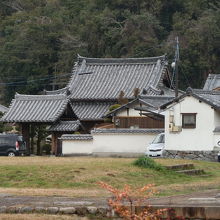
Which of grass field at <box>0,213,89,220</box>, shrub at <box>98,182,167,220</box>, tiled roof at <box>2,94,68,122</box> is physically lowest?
grass field at <box>0,213,89,220</box>

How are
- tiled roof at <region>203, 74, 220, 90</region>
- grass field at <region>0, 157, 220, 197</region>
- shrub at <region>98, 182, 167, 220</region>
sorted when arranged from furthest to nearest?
tiled roof at <region>203, 74, 220, 90</region> < grass field at <region>0, 157, 220, 197</region> < shrub at <region>98, 182, 167, 220</region>

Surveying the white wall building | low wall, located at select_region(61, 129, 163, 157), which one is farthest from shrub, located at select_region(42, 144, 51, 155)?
the white wall building

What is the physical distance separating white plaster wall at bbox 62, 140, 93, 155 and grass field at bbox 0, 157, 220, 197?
14.3 meters

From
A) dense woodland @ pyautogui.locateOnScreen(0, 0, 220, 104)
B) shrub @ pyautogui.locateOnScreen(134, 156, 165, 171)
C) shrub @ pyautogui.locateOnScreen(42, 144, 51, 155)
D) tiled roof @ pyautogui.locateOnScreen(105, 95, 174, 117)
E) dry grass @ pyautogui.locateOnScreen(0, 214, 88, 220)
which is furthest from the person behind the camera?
dense woodland @ pyautogui.locateOnScreen(0, 0, 220, 104)

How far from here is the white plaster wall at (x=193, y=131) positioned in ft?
121

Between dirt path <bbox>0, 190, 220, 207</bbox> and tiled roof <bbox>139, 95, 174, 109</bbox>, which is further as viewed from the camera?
tiled roof <bbox>139, 95, 174, 109</bbox>

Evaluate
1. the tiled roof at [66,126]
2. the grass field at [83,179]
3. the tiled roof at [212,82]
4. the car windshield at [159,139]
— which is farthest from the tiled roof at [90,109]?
the grass field at [83,179]

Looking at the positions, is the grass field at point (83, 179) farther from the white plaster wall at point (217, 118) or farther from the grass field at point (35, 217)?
the white plaster wall at point (217, 118)

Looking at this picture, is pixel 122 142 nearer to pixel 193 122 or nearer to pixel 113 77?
pixel 193 122

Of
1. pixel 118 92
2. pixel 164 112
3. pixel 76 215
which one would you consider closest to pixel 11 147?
pixel 164 112

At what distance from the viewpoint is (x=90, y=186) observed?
22.2m

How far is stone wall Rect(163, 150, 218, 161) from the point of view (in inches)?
1441

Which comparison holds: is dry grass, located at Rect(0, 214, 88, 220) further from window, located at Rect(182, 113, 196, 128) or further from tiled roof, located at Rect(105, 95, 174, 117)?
tiled roof, located at Rect(105, 95, 174, 117)

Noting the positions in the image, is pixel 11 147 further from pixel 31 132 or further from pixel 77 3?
pixel 77 3
